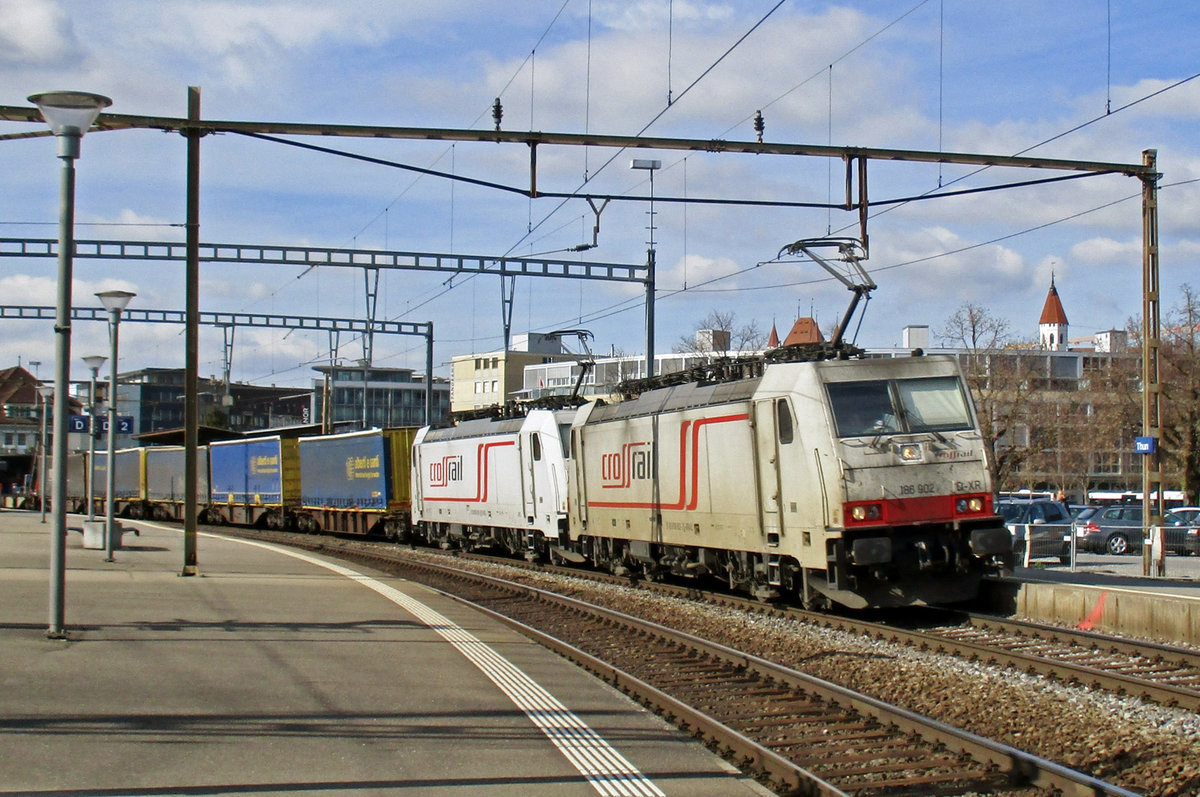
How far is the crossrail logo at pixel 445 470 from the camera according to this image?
95.0ft

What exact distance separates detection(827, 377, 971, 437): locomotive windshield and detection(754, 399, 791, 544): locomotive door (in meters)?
0.75

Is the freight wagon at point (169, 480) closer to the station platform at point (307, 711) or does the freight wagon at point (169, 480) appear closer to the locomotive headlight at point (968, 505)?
the station platform at point (307, 711)

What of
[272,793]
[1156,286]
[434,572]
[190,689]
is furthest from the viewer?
[434,572]

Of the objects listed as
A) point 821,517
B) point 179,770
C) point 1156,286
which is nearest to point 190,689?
point 179,770

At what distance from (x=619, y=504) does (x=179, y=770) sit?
Result: 45.3 ft

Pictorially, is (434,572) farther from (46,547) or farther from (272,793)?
(272,793)

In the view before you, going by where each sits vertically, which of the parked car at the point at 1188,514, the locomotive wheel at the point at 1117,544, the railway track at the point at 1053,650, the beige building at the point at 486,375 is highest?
the beige building at the point at 486,375

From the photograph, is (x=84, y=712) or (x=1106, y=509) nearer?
(x=84, y=712)

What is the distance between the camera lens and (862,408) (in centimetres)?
1383

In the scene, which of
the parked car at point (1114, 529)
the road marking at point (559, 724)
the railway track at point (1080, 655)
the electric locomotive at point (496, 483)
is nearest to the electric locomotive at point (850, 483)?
the railway track at point (1080, 655)

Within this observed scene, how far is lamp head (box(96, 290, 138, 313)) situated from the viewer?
2159cm

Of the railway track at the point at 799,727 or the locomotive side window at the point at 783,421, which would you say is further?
the locomotive side window at the point at 783,421

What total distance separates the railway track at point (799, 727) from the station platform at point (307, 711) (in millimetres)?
265

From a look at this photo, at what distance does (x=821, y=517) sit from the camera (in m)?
13.4
